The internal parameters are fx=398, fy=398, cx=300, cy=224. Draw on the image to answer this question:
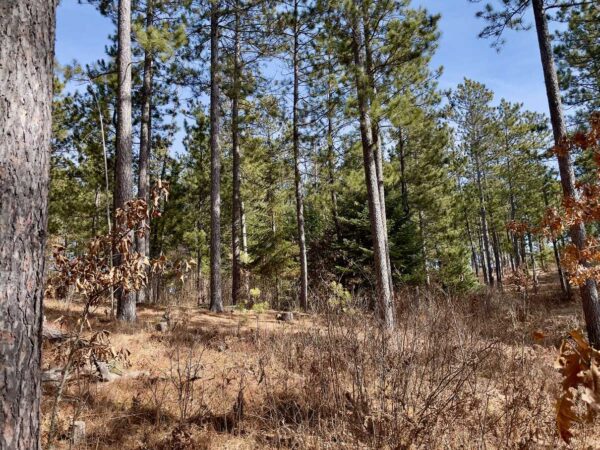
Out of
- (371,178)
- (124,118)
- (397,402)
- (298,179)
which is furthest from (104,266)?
(298,179)

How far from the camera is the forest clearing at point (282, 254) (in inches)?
74.0

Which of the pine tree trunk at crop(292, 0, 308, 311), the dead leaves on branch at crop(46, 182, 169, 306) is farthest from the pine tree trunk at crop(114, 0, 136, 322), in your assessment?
the pine tree trunk at crop(292, 0, 308, 311)

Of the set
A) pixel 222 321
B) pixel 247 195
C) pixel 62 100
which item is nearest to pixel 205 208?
pixel 247 195

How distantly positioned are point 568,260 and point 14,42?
545cm

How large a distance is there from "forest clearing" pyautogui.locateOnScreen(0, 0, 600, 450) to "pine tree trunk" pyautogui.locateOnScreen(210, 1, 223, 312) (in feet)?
0.21

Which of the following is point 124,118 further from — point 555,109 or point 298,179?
point 555,109

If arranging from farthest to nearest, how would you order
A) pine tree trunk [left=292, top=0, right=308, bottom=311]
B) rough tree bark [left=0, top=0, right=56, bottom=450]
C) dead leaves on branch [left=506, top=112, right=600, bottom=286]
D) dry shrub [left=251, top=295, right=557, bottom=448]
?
pine tree trunk [left=292, top=0, right=308, bottom=311], dead leaves on branch [left=506, top=112, right=600, bottom=286], dry shrub [left=251, top=295, right=557, bottom=448], rough tree bark [left=0, top=0, right=56, bottom=450]

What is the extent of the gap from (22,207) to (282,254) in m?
13.6

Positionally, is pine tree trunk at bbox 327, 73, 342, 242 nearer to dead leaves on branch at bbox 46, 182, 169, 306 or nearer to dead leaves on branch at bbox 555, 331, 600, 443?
dead leaves on branch at bbox 46, 182, 169, 306

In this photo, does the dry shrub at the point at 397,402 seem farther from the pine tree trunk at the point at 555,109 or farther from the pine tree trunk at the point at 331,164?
the pine tree trunk at the point at 331,164

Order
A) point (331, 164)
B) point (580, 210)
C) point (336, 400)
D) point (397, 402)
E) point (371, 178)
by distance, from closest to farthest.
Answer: point (397, 402) < point (336, 400) < point (580, 210) < point (371, 178) < point (331, 164)

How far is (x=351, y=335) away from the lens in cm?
356

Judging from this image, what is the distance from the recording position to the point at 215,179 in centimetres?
1077

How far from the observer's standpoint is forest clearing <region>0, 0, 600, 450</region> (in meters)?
1.88
